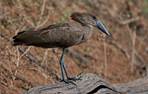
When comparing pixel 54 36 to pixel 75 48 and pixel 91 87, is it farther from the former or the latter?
pixel 75 48

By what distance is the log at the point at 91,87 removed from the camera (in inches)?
252

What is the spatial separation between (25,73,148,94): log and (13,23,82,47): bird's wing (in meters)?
0.40

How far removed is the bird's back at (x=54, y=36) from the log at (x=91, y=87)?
0.40m

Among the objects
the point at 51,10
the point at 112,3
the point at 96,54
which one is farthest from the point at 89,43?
the point at 112,3

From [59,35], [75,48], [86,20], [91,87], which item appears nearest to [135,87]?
[91,87]

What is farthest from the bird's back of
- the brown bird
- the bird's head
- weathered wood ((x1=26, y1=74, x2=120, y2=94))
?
weathered wood ((x1=26, y1=74, x2=120, y2=94))

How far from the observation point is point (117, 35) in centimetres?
1186

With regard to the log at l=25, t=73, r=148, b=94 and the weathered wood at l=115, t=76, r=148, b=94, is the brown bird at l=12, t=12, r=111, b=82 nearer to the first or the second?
the log at l=25, t=73, r=148, b=94

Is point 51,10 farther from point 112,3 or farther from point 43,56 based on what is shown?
point 112,3

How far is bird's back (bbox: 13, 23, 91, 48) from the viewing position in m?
6.68

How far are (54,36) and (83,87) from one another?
58cm

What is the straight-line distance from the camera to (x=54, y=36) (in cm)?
675

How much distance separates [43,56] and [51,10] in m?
1.66

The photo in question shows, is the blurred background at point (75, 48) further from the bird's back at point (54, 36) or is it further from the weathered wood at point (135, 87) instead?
the bird's back at point (54, 36)
